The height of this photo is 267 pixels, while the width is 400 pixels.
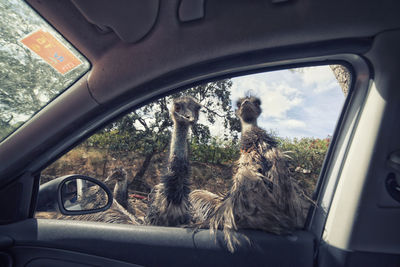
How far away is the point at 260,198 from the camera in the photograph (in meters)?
1.71

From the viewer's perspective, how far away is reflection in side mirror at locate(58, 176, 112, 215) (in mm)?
1873

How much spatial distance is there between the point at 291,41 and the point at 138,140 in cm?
457

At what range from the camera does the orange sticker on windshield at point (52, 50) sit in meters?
1.28

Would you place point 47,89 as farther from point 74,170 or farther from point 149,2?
point 74,170

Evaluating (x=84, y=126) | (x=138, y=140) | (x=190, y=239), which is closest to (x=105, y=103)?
(x=84, y=126)

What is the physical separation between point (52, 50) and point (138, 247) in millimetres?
1421

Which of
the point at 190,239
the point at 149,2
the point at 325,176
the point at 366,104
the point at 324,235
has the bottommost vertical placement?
the point at 190,239

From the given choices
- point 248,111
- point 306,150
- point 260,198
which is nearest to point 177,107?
point 248,111

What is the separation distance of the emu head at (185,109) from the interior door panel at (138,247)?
1.20 metres

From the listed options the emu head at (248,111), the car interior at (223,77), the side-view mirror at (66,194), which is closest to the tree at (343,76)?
the car interior at (223,77)

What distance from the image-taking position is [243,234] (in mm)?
1551

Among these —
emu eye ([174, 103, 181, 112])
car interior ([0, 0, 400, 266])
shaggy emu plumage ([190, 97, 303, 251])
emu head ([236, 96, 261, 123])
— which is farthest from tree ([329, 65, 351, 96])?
emu eye ([174, 103, 181, 112])

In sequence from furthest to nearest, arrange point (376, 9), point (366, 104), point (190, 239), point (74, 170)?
point (74, 170) < point (190, 239) < point (366, 104) < point (376, 9)

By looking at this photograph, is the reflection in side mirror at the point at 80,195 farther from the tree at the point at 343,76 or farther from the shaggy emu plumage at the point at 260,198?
the tree at the point at 343,76
